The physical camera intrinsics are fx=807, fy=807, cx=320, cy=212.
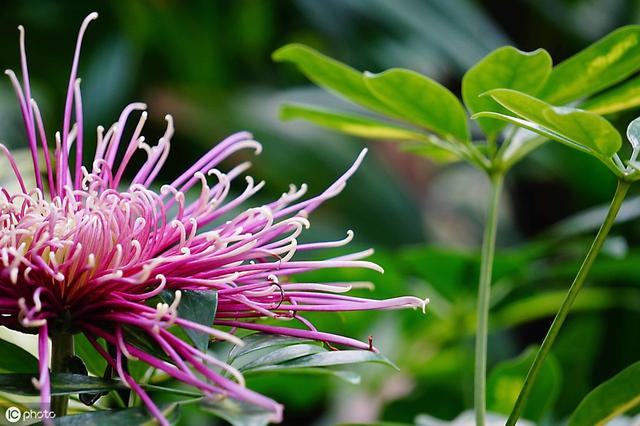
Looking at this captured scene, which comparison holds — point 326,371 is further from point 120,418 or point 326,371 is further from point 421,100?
point 421,100

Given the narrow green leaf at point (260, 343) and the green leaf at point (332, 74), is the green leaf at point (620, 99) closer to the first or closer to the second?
the green leaf at point (332, 74)

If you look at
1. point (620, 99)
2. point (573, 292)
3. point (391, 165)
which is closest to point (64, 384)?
point (573, 292)

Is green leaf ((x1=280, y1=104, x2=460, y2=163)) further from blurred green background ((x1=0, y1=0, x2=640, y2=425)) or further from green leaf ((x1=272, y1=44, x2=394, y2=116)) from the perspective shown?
blurred green background ((x1=0, y1=0, x2=640, y2=425))

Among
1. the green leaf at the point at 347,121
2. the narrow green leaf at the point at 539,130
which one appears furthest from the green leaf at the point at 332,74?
the narrow green leaf at the point at 539,130

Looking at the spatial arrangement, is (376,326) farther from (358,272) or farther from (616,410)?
(616,410)

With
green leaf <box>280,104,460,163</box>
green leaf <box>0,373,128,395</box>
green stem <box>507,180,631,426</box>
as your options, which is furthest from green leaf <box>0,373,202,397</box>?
green leaf <box>280,104,460,163</box>

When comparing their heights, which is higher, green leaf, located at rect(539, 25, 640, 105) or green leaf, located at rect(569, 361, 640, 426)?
green leaf, located at rect(539, 25, 640, 105)
